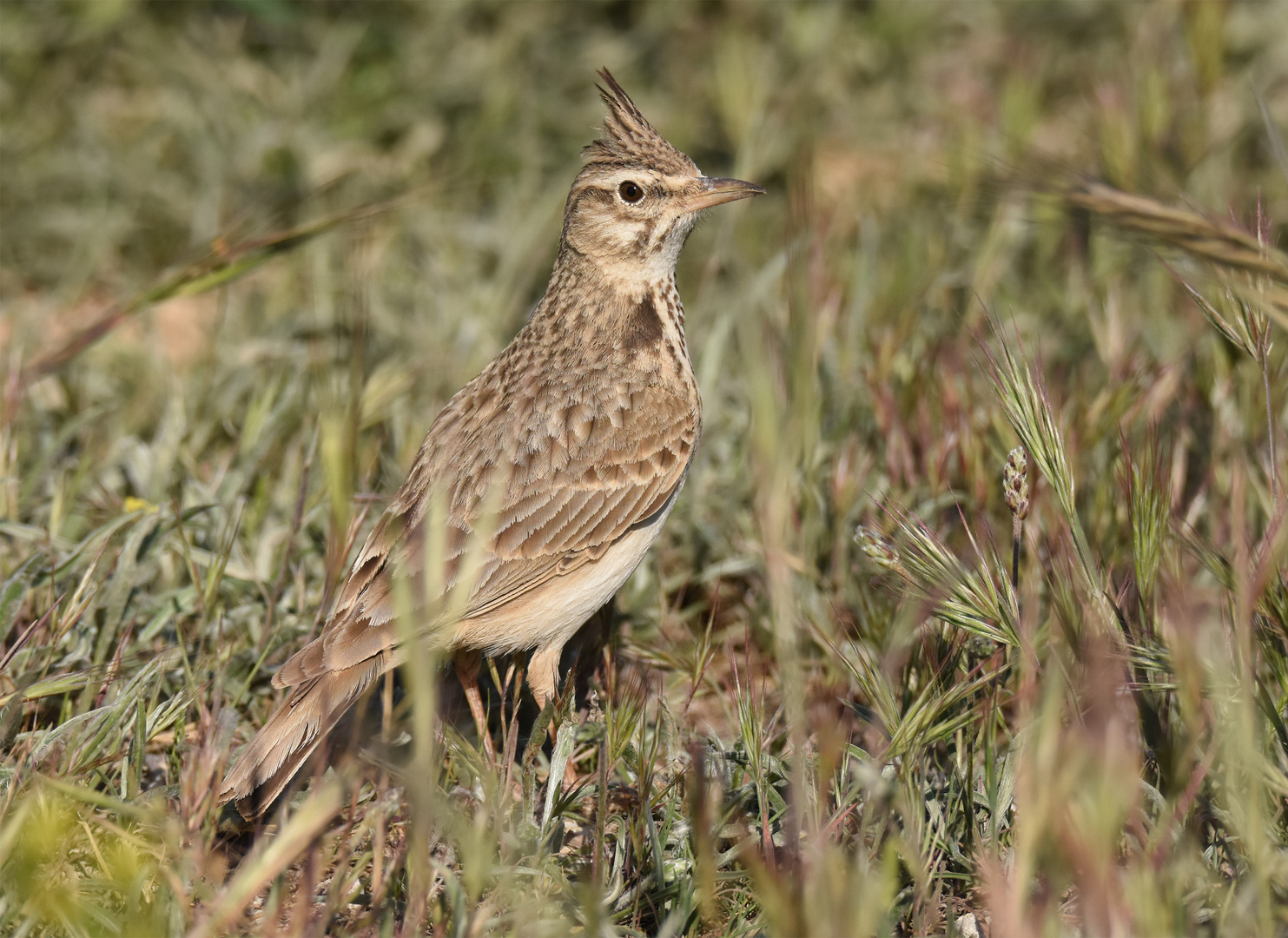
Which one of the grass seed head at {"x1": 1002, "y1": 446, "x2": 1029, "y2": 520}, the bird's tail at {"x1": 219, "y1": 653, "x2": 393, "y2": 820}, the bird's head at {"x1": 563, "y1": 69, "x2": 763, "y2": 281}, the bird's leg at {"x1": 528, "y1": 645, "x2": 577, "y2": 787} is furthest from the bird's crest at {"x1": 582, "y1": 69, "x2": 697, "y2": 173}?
the bird's tail at {"x1": 219, "y1": 653, "x2": 393, "y2": 820}

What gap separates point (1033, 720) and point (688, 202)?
215 cm

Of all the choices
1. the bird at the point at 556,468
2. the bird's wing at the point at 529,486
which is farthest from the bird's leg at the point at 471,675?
the bird's wing at the point at 529,486

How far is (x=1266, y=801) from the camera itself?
343 cm

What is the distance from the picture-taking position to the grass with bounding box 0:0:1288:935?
3.15m

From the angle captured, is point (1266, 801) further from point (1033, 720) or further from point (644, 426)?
point (644, 426)

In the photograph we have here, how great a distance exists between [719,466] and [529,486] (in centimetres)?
145

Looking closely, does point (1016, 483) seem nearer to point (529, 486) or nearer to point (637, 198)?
point (529, 486)

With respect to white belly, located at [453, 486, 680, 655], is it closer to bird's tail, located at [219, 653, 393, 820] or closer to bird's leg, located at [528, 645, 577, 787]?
bird's leg, located at [528, 645, 577, 787]

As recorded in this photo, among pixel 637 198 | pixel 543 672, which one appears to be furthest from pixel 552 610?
pixel 637 198

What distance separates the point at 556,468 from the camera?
4.45 meters

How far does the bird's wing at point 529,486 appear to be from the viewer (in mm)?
4184

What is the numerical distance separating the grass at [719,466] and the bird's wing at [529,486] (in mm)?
213

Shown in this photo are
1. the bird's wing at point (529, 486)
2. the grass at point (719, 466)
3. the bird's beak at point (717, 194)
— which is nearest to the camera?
the grass at point (719, 466)

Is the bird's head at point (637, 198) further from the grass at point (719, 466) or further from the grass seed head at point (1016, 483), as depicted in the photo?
the grass seed head at point (1016, 483)
